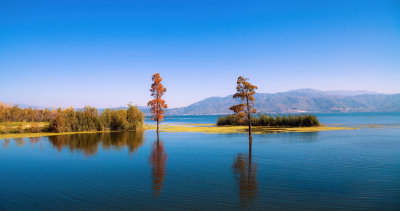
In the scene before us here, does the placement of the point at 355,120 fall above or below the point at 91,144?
above

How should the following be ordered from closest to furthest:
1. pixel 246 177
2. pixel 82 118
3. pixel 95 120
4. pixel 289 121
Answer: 1. pixel 246 177
2. pixel 82 118
3. pixel 95 120
4. pixel 289 121

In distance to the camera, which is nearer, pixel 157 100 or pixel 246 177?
pixel 246 177

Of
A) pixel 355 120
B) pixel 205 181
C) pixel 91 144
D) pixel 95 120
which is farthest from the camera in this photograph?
pixel 355 120

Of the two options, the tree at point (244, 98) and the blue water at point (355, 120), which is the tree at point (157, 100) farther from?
the blue water at point (355, 120)

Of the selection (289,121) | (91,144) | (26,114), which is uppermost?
(26,114)

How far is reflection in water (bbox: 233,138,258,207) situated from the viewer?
7.85 metres

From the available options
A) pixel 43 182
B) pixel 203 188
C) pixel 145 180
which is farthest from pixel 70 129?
pixel 203 188

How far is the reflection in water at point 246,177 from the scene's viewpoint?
309 inches

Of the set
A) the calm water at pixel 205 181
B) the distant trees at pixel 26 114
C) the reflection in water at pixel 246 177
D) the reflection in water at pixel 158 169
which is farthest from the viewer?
the distant trees at pixel 26 114

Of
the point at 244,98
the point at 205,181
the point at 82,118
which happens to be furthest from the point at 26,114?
the point at 205,181

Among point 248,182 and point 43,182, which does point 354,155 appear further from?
point 43,182

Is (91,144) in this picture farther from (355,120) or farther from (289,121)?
(355,120)

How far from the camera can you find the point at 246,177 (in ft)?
33.7

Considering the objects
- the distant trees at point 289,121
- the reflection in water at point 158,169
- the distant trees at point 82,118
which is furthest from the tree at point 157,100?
the reflection in water at point 158,169
